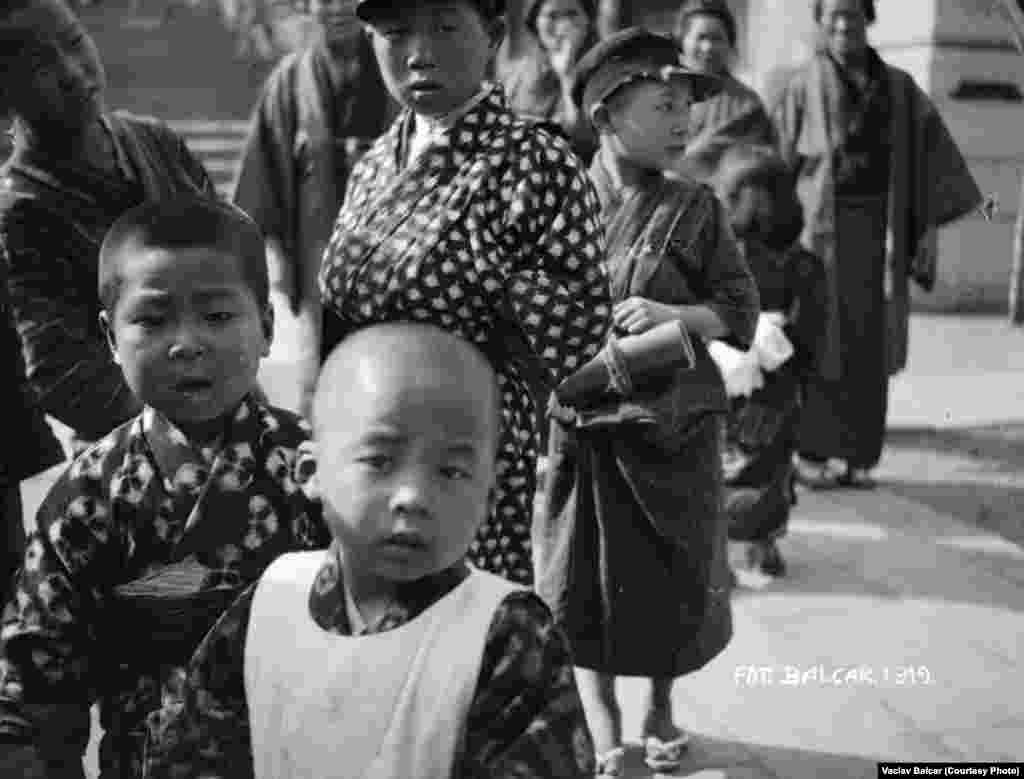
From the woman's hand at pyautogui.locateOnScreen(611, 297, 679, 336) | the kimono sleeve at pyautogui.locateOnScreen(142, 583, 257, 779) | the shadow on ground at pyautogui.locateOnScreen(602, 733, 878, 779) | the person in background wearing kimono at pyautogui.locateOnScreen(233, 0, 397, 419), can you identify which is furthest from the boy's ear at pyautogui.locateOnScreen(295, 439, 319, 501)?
the person in background wearing kimono at pyautogui.locateOnScreen(233, 0, 397, 419)

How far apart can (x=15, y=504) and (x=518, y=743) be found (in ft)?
5.05

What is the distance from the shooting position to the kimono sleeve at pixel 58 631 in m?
1.65

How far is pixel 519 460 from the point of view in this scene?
7.65 feet

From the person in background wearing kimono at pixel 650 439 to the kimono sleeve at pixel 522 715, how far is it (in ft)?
4.76

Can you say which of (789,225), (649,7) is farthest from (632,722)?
(649,7)

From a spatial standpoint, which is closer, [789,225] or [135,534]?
[135,534]

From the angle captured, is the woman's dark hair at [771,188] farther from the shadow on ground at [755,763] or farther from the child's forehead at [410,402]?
the child's forehead at [410,402]

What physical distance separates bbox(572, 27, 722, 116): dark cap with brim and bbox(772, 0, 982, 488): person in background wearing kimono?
2.70m

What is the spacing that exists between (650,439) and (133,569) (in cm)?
145

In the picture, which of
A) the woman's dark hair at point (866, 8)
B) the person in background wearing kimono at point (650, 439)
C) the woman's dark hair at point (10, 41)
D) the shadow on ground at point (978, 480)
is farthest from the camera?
the woman's dark hair at point (866, 8)

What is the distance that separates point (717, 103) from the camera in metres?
5.36

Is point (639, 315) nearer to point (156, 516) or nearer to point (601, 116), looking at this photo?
point (601, 116)

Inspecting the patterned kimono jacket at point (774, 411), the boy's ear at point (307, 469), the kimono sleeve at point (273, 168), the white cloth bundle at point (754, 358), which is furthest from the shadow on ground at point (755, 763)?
the kimono sleeve at point (273, 168)

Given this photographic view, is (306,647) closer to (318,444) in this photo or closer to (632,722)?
(318,444)
